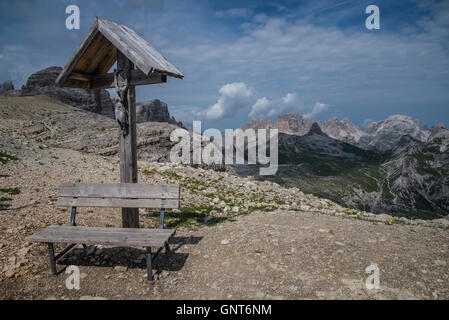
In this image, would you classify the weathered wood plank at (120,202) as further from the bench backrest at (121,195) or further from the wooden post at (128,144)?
the wooden post at (128,144)

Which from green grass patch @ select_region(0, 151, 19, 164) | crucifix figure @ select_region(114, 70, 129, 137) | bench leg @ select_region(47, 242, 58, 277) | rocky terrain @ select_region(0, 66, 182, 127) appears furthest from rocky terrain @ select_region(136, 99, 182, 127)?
bench leg @ select_region(47, 242, 58, 277)

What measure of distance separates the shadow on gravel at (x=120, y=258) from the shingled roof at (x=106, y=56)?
475 centimetres

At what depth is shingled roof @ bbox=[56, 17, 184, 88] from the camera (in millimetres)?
7061

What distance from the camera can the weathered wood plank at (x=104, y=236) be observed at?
5895 mm

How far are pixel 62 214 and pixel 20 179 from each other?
5.71 meters

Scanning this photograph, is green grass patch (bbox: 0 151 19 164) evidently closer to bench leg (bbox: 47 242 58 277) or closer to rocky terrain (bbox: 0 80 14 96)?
bench leg (bbox: 47 242 58 277)

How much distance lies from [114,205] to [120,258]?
1391 millimetres

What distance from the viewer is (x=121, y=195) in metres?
7.17

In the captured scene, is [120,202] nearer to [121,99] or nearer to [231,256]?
[121,99]

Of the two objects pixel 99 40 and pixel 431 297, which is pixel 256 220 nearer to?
pixel 431 297

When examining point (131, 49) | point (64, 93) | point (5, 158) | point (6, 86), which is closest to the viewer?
point (131, 49)

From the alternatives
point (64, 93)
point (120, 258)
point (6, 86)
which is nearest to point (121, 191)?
point (120, 258)

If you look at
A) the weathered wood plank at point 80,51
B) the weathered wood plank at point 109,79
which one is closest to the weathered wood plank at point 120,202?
the weathered wood plank at point 109,79
